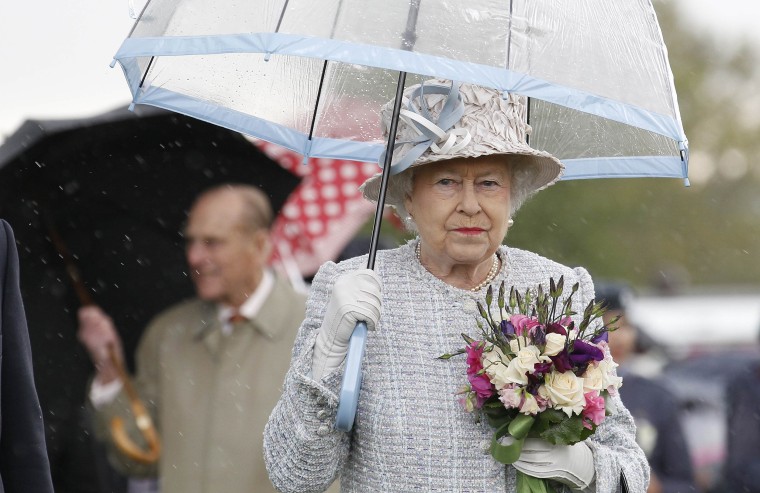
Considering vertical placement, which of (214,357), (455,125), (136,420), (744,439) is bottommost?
(744,439)

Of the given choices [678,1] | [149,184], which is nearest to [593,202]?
[678,1]

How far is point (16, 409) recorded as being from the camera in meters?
3.25

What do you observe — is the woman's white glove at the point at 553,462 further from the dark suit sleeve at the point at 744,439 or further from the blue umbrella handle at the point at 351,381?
the dark suit sleeve at the point at 744,439

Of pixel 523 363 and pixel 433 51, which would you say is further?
pixel 523 363

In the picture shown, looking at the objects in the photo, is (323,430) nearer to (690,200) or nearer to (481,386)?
(481,386)

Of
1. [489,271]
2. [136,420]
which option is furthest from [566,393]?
[136,420]

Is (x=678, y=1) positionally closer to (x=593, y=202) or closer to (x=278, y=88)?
(x=593, y=202)

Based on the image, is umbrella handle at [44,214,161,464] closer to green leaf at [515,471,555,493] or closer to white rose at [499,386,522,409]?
green leaf at [515,471,555,493]

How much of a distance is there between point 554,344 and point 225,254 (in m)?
2.94

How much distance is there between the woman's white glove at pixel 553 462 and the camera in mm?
3090

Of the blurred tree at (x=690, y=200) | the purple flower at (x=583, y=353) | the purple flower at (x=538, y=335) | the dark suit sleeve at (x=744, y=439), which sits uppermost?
the purple flower at (x=538, y=335)

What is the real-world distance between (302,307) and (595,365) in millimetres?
2681

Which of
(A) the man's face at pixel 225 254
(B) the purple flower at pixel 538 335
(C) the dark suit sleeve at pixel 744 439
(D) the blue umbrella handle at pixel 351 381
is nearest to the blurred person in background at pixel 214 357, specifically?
(A) the man's face at pixel 225 254

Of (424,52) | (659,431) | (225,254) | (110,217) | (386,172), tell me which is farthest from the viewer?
(659,431)
